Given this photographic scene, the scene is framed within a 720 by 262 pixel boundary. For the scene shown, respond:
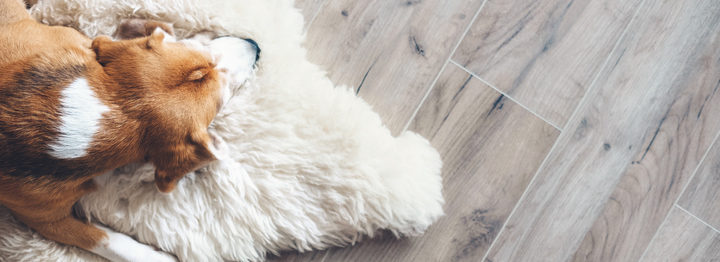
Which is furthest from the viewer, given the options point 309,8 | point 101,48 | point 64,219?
point 309,8

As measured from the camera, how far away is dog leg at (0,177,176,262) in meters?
1.01

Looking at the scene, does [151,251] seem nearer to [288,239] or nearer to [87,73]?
[288,239]

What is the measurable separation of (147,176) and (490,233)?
3.18 feet

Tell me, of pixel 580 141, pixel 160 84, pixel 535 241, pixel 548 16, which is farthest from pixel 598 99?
pixel 160 84

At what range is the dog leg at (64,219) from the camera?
1.01 metres

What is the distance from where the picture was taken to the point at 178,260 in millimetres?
1276

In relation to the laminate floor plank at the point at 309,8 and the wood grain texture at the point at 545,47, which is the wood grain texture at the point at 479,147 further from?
the laminate floor plank at the point at 309,8

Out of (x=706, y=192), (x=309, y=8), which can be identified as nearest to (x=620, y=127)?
(x=706, y=192)

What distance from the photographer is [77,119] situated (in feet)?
3.10

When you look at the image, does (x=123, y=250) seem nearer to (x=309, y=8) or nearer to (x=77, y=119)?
(x=77, y=119)

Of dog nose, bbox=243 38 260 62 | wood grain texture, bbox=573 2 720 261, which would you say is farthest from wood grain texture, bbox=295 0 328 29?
Answer: wood grain texture, bbox=573 2 720 261

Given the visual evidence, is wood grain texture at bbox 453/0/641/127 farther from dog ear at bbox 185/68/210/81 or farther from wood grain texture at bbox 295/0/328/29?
dog ear at bbox 185/68/210/81

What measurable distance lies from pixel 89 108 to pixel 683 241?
1604 mm

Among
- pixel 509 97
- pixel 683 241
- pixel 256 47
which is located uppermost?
pixel 509 97
